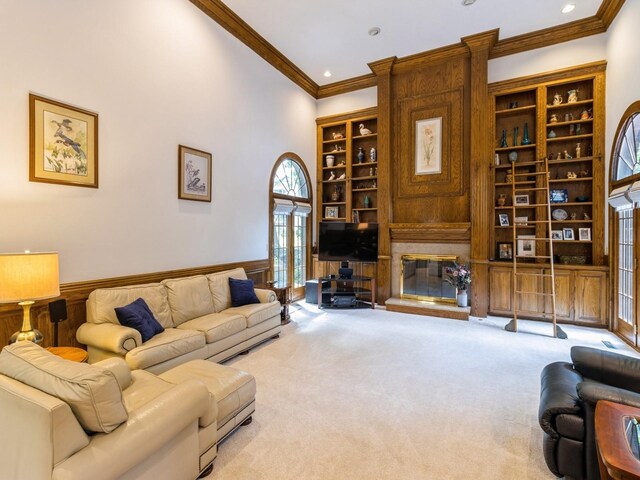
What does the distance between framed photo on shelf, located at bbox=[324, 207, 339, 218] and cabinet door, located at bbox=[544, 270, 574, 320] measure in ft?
13.5

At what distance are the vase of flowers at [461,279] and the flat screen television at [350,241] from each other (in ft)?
4.65

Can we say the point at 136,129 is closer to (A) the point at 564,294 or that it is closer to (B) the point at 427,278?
(B) the point at 427,278

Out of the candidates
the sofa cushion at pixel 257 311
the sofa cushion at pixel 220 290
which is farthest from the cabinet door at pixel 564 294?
the sofa cushion at pixel 220 290

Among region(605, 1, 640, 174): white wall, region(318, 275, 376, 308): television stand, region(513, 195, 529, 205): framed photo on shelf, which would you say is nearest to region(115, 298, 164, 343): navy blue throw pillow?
region(318, 275, 376, 308): television stand

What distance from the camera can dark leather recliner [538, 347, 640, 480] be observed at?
1.68 m

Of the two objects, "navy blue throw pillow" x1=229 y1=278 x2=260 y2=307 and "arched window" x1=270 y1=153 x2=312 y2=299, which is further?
"arched window" x1=270 y1=153 x2=312 y2=299

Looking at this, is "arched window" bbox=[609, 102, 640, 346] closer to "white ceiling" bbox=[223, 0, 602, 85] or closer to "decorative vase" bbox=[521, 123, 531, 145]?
"decorative vase" bbox=[521, 123, 531, 145]

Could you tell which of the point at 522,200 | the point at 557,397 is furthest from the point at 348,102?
the point at 557,397

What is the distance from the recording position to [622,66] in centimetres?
423

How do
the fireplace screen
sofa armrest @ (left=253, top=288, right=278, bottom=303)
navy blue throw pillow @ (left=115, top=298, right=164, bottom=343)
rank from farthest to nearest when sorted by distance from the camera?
the fireplace screen < sofa armrest @ (left=253, top=288, right=278, bottom=303) < navy blue throw pillow @ (left=115, top=298, right=164, bottom=343)

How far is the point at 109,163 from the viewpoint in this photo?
326 centimetres

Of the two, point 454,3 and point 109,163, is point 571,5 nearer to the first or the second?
point 454,3

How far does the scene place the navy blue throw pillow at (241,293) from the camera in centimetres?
417

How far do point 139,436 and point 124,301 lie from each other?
205cm
